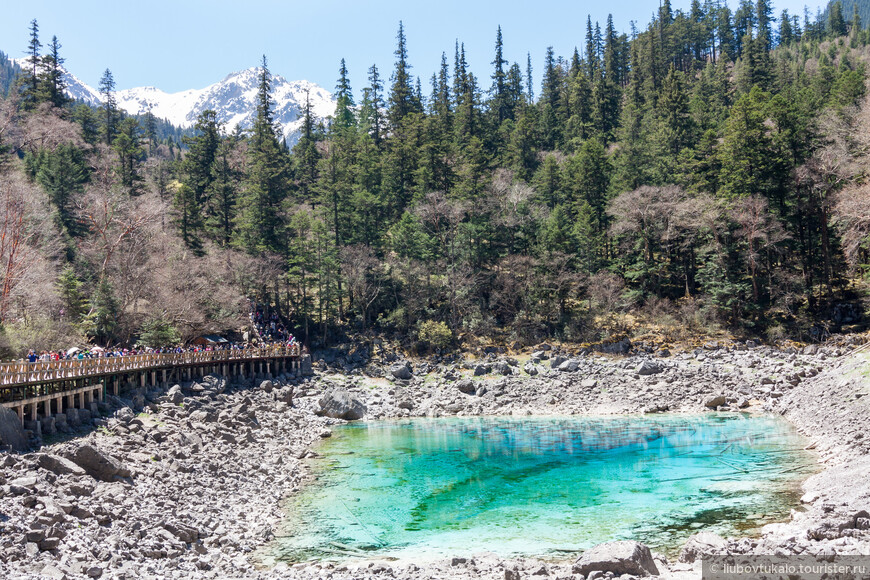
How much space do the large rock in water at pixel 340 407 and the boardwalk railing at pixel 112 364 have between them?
8276mm

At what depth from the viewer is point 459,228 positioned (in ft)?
179

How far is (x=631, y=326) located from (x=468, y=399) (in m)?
17.7

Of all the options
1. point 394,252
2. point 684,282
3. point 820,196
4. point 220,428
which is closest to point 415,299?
point 394,252

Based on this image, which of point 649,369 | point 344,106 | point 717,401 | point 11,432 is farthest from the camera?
point 344,106

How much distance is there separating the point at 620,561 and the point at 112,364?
998 inches

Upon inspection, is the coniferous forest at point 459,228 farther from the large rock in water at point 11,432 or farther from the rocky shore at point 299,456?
the large rock in water at point 11,432

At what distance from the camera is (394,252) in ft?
183

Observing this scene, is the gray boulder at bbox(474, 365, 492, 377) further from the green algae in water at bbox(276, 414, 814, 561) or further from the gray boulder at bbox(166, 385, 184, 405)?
the gray boulder at bbox(166, 385, 184, 405)

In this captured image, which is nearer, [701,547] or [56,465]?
[701,547]

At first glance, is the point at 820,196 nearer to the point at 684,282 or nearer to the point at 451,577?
the point at 684,282

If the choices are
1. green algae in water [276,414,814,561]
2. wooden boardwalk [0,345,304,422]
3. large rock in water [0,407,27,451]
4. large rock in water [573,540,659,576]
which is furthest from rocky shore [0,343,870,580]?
wooden boardwalk [0,345,304,422]

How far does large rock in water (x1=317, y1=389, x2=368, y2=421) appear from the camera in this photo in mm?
37031

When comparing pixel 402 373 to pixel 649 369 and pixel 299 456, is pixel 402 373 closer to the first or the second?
pixel 649 369

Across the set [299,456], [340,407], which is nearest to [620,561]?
[299,456]
